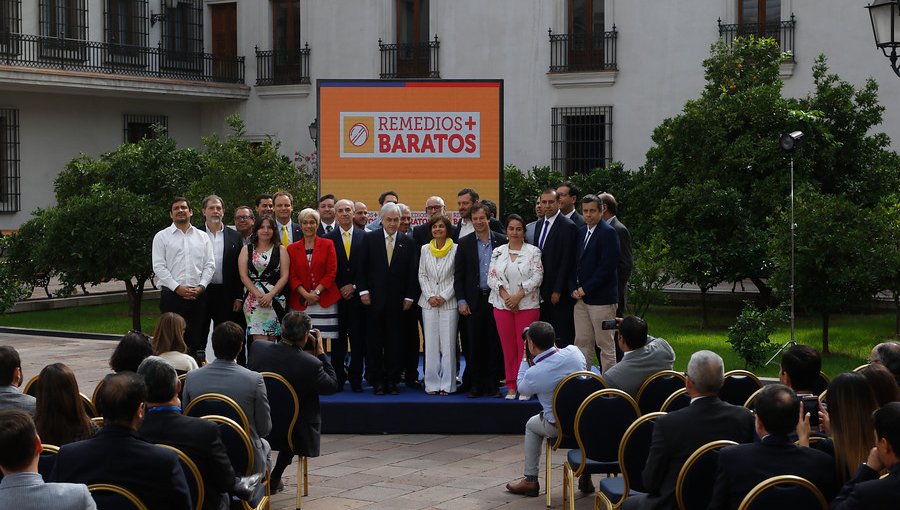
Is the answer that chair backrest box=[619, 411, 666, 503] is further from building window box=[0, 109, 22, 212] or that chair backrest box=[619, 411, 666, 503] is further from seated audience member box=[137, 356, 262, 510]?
building window box=[0, 109, 22, 212]

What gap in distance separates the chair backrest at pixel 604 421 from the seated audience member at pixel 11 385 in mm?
3101

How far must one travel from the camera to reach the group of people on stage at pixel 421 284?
10.5 m

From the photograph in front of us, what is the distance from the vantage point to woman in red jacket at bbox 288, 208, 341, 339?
1057cm

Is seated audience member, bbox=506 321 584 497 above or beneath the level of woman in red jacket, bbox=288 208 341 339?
beneath

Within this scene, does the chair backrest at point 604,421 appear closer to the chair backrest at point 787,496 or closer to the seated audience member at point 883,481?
the chair backrest at point 787,496

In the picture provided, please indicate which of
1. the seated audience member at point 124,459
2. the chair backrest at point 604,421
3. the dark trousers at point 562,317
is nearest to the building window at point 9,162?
the dark trousers at point 562,317

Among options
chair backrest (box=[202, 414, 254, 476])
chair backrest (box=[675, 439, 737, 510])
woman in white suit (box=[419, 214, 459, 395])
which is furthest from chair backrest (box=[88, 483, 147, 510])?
woman in white suit (box=[419, 214, 459, 395])

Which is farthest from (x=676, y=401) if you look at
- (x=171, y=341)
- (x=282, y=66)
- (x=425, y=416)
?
(x=282, y=66)

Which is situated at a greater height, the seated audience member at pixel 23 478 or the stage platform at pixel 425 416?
the seated audience member at pixel 23 478

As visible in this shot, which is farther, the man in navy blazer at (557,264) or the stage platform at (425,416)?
the man in navy blazer at (557,264)

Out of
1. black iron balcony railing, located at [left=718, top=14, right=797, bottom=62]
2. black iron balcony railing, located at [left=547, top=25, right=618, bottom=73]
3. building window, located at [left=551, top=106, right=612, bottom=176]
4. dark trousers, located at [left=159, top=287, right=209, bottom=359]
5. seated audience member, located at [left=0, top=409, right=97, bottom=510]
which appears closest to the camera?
seated audience member, located at [left=0, top=409, right=97, bottom=510]

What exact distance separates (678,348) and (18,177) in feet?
55.9

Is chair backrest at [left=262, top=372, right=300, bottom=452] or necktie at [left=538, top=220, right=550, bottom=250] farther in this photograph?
necktie at [left=538, top=220, right=550, bottom=250]

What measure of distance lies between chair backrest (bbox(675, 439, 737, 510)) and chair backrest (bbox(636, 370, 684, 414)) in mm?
1959
